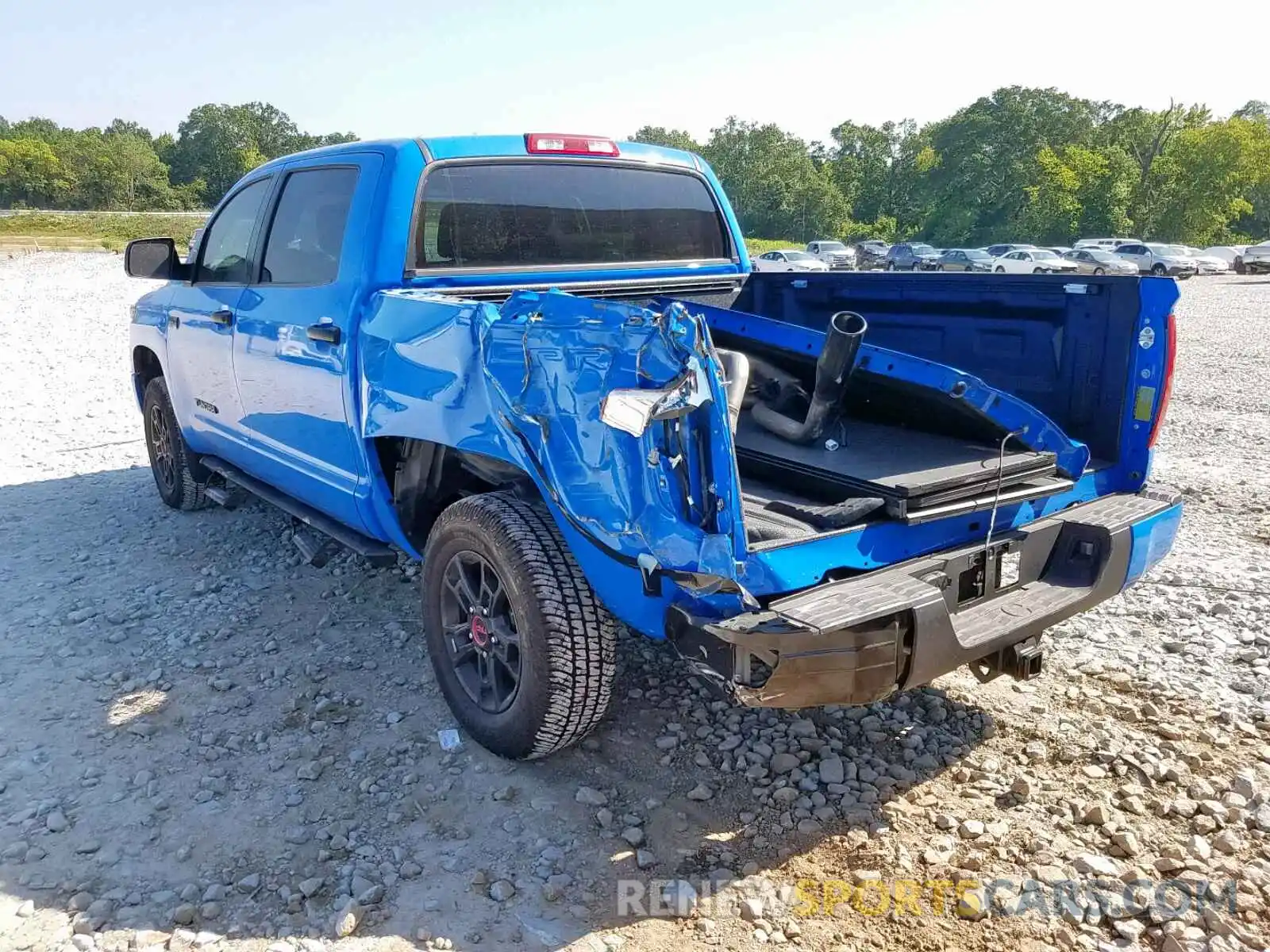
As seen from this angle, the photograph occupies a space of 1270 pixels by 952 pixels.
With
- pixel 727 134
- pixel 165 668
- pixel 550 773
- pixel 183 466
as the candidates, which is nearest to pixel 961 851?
pixel 550 773

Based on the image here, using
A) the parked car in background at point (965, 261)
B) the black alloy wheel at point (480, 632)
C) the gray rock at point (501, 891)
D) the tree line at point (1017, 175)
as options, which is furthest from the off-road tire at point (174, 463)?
the tree line at point (1017, 175)

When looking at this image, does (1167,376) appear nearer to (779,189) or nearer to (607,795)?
(607,795)

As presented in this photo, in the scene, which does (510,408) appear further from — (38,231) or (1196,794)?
(38,231)

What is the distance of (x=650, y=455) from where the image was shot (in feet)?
7.70

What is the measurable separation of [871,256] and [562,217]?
40854 mm

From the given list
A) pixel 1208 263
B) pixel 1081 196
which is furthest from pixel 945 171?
pixel 1208 263

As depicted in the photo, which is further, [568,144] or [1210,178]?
[1210,178]

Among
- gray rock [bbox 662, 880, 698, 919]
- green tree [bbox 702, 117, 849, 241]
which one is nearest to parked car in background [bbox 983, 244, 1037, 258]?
green tree [bbox 702, 117, 849, 241]

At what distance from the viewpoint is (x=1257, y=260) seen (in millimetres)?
36500

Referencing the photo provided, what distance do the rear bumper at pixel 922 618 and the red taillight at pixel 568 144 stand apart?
8.19 ft

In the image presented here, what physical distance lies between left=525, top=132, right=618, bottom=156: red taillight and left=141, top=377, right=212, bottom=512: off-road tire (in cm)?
301

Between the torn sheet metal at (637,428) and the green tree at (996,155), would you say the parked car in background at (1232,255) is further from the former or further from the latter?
the torn sheet metal at (637,428)

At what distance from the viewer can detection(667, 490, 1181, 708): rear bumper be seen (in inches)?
92.1

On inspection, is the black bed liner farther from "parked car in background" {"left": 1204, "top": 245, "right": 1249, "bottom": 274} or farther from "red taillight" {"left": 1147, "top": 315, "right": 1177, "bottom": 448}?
"parked car in background" {"left": 1204, "top": 245, "right": 1249, "bottom": 274}
